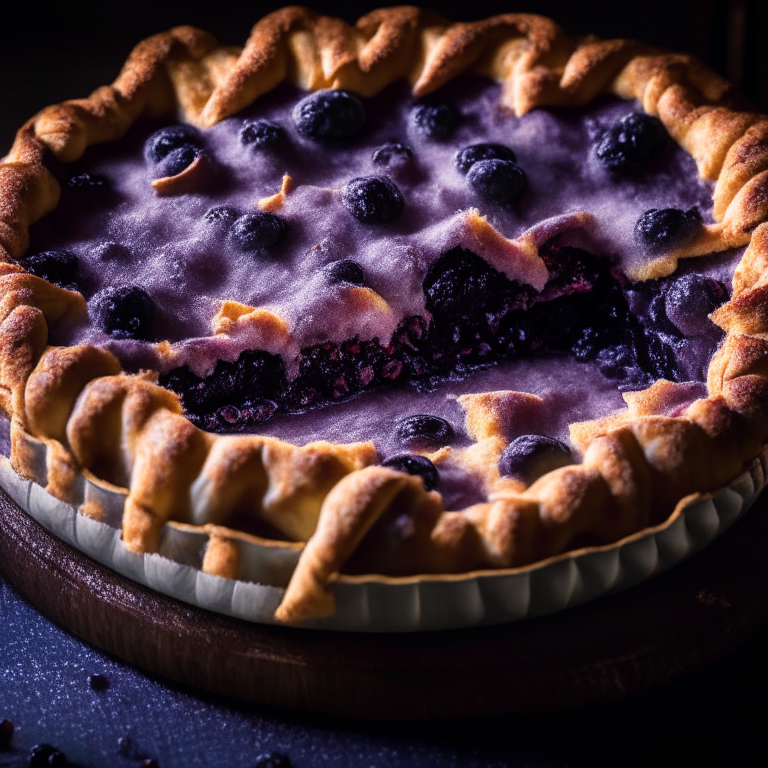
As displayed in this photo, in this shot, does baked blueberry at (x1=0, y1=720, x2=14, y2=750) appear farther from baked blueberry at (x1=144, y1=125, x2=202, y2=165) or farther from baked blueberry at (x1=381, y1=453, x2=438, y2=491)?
baked blueberry at (x1=144, y1=125, x2=202, y2=165)

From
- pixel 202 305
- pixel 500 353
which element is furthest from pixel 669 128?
pixel 202 305

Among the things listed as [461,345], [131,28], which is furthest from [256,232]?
[131,28]

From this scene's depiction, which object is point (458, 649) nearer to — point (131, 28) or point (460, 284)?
point (460, 284)

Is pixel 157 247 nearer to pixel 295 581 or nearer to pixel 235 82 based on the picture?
pixel 235 82

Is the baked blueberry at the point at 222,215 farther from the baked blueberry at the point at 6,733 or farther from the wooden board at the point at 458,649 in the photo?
the baked blueberry at the point at 6,733

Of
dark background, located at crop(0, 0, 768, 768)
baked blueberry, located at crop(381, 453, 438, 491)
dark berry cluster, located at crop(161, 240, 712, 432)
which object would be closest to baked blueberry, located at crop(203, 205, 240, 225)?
dark berry cluster, located at crop(161, 240, 712, 432)

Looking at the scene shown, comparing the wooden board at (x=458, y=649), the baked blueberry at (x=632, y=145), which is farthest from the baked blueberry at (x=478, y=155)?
the wooden board at (x=458, y=649)
